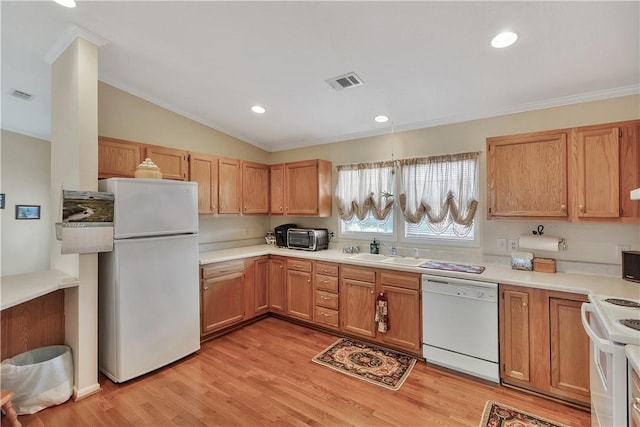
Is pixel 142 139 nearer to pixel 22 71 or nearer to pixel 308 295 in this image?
pixel 22 71

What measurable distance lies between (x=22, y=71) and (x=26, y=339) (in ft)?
8.12

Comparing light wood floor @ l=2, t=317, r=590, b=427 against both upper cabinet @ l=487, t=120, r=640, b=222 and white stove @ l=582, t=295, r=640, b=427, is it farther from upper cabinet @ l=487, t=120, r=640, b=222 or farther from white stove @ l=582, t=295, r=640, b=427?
upper cabinet @ l=487, t=120, r=640, b=222

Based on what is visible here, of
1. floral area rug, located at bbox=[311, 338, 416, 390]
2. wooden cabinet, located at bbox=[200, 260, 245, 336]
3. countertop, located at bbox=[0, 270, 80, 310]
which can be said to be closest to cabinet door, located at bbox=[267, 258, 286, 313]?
wooden cabinet, located at bbox=[200, 260, 245, 336]

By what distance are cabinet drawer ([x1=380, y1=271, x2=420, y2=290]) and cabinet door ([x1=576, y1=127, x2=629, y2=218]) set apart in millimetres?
1404

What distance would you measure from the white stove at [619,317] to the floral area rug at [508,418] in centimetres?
93

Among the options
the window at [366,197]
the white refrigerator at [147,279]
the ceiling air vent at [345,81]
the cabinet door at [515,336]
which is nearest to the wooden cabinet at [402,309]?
the cabinet door at [515,336]

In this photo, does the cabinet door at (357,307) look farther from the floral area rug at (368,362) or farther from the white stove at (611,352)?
the white stove at (611,352)

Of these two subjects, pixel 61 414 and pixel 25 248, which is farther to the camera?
pixel 25 248

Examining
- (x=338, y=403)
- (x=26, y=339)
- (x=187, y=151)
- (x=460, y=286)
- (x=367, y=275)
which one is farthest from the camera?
(x=187, y=151)

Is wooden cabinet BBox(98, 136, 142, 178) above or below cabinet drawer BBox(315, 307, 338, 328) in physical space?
above

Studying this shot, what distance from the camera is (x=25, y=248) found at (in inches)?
180

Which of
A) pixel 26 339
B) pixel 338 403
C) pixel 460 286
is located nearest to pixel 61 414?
pixel 26 339

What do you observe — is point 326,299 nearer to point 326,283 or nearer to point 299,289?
point 326,283

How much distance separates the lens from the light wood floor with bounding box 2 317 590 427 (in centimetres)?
204
